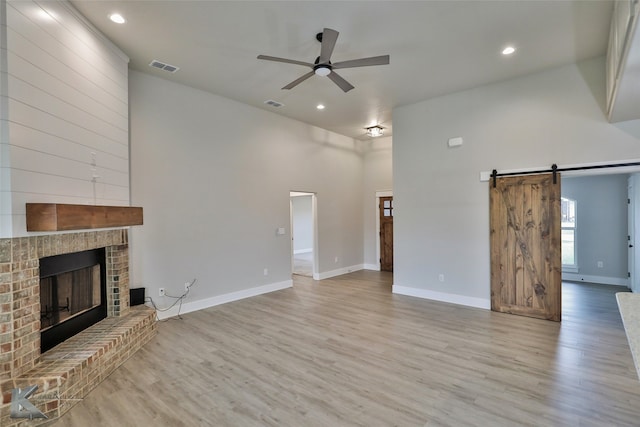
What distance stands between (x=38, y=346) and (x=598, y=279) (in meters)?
8.76

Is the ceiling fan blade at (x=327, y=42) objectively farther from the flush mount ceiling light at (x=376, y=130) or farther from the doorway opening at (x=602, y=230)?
the doorway opening at (x=602, y=230)

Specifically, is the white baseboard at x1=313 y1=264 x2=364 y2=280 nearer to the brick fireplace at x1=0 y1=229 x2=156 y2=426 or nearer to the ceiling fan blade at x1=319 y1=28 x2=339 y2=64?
the brick fireplace at x1=0 y1=229 x2=156 y2=426

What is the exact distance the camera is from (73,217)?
2619 millimetres

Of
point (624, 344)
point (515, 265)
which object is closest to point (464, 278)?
point (515, 265)

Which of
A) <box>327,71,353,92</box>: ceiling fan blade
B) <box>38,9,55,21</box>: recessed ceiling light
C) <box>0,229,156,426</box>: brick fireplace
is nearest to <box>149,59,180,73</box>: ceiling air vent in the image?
<box>38,9,55,21</box>: recessed ceiling light

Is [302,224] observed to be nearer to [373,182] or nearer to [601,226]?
[373,182]

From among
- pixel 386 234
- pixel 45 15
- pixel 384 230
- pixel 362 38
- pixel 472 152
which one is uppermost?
pixel 362 38

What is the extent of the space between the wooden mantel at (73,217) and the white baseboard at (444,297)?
454cm

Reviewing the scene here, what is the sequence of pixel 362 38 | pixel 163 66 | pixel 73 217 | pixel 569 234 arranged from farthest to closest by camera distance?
pixel 569 234
pixel 163 66
pixel 362 38
pixel 73 217

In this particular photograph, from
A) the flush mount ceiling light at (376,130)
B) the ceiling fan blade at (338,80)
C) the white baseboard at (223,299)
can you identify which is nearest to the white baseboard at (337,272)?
the white baseboard at (223,299)

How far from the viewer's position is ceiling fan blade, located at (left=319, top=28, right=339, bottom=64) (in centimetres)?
267

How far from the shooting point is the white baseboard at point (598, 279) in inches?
235

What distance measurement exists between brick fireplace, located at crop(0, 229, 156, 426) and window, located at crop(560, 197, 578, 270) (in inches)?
321

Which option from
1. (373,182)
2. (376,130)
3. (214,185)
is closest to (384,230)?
(373,182)
